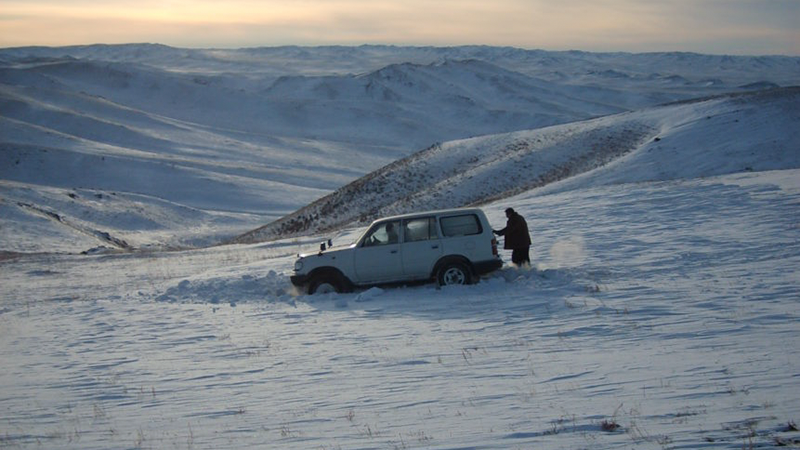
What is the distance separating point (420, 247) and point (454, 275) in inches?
32.8

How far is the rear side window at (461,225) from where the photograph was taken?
15539 millimetres

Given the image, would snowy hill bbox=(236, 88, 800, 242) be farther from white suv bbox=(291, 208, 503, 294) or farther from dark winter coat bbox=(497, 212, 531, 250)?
white suv bbox=(291, 208, 503, 294)

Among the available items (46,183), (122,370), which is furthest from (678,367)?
(46,183)

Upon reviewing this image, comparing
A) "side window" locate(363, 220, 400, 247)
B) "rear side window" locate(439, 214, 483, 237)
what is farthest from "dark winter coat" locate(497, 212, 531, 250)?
"side window" locate(363, 220, 400, 247)

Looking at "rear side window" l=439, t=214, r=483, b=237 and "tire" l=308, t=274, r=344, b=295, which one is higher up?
"rear side window" l=439, t=214, r=483, b=237

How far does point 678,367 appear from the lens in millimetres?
9133

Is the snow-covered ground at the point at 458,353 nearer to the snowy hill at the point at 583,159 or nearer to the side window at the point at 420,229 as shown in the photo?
the side window at the point at 420,229

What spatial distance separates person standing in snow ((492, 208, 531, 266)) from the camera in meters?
16.0

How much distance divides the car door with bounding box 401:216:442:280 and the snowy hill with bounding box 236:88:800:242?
17615 mm

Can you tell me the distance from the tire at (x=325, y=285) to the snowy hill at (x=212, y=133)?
75.5ft

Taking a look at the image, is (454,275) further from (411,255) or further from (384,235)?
(384,235)

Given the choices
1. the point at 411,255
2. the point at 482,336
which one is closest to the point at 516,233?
the point at 411,255

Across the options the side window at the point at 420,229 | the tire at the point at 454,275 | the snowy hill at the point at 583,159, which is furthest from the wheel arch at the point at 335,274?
the snowy hill at the point at 583,159

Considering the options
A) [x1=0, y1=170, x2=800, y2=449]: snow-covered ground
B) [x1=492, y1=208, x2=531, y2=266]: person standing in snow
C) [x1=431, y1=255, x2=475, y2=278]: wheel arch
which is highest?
[x1=492, y1=208, x2=531, y2=266]: person standing in snow
